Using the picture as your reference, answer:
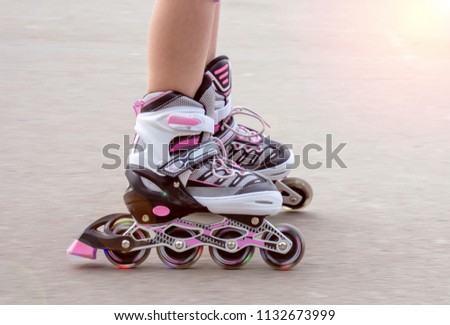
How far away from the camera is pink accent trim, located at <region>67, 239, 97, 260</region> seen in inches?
127

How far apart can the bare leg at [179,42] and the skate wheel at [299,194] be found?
0.76 m

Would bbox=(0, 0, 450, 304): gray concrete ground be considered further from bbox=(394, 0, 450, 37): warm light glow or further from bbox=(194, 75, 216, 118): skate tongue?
bbox=(194, 75, 216, 118): skate tongue

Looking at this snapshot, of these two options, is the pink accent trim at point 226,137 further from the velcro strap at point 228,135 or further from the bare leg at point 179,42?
the bare leg at point 179,42

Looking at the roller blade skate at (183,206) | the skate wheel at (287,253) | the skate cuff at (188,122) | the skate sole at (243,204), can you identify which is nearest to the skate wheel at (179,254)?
the roller blade skate at (183,206)

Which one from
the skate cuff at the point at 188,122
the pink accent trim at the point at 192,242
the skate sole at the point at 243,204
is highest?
the skate cuff at the point at 188,122

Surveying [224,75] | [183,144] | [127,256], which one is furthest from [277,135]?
[127,256]

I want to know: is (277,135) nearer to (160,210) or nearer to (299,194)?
(299,194)

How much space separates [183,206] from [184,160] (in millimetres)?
154

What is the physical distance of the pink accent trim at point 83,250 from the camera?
10.6 ft

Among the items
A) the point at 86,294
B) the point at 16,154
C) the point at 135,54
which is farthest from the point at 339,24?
the point at 86,294

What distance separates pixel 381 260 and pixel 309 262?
249mm

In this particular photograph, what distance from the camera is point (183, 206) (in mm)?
3281

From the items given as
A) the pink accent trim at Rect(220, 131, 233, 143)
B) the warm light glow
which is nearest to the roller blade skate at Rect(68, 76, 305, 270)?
the pink accent trim at Rect(220, 131, 233, 143)

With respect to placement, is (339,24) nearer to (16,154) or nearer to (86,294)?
(16,154)
